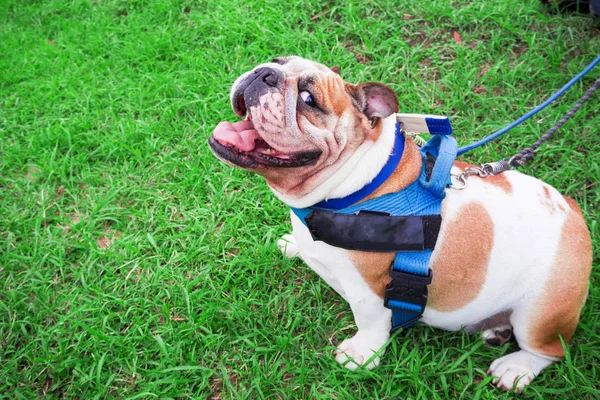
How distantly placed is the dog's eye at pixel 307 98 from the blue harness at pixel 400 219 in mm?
480

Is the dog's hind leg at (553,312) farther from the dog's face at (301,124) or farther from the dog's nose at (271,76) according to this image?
the dog's nose at (271,76)

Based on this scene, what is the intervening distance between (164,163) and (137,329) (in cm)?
155

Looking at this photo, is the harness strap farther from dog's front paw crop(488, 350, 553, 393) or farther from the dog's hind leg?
dog's front paw crop(488, 350, 553, 393)

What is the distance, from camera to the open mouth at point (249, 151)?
235cm

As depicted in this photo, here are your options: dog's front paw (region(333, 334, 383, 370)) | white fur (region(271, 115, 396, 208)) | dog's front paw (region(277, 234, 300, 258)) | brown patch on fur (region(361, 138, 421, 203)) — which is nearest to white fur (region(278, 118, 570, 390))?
white fur (region(271, 115, 396, 208))

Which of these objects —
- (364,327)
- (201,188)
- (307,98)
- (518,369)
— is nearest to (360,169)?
(307,98)

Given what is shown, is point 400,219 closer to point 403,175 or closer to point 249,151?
point 403,175

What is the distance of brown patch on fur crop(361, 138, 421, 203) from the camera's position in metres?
2.44

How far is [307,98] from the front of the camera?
2365 millimetres

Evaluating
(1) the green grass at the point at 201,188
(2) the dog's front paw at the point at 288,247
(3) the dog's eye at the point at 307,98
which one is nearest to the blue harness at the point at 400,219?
(3) the dog's eye at the point at 307,98

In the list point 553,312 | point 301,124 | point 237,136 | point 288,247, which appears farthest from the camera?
point 288,247

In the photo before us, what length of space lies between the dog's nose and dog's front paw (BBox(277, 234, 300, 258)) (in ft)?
4.68

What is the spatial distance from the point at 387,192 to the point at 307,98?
625 mm

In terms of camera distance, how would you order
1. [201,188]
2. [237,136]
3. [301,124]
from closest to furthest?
[301,124] < [237,136] < [201,188]
